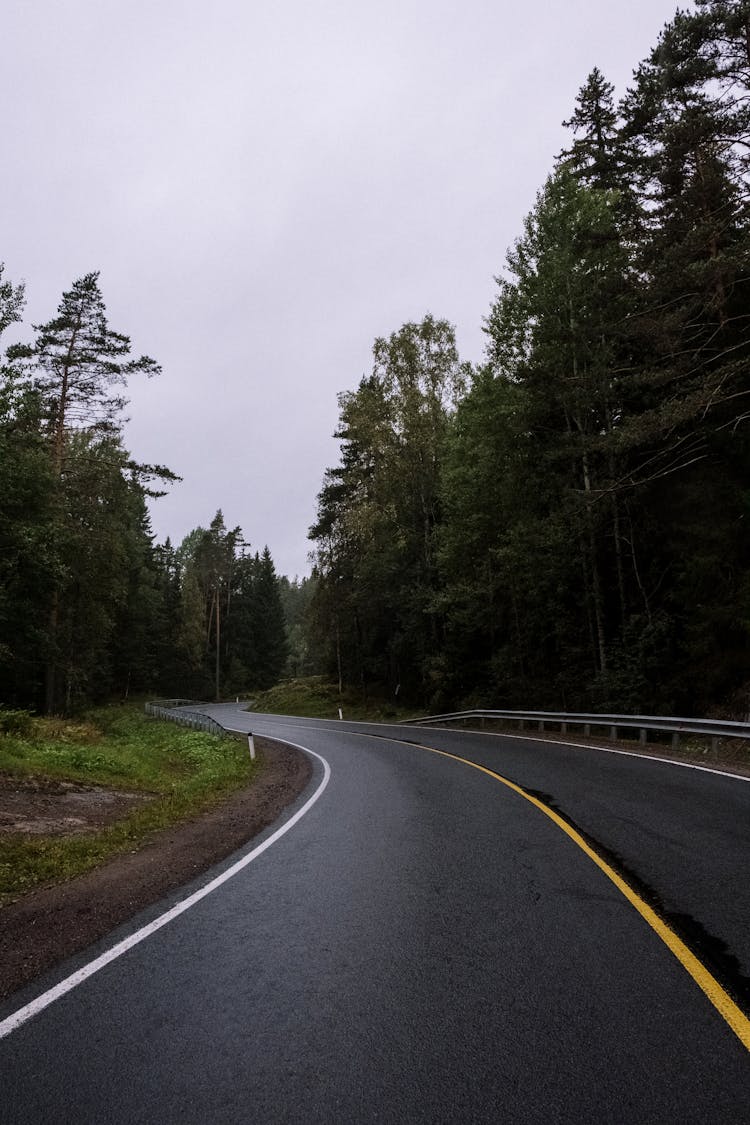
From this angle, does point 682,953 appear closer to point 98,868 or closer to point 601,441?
point 98,868

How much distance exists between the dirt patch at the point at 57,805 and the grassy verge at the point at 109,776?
0.75 ft

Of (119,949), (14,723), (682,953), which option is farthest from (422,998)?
(14,723)

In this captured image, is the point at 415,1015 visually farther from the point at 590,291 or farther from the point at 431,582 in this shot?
the point at 431,582

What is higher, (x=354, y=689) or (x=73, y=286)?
(x=73, y=286)

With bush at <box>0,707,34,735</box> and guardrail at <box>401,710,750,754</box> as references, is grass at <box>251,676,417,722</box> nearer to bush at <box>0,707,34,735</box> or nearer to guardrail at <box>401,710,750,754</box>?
guardrail at <box>401,710,750,754</box>

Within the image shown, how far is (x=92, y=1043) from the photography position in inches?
126

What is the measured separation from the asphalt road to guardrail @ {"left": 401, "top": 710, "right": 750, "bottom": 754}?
18.8 feet

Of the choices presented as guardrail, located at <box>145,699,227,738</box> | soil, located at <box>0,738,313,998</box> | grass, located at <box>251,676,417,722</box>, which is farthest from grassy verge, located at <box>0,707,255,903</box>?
Answer: grass, located at <box>251,676,417,722</box>

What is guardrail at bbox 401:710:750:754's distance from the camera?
1205 cm

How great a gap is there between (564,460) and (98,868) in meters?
19.0

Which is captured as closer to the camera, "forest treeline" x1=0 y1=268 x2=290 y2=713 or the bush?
the bush

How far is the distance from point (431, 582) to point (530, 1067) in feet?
95.4

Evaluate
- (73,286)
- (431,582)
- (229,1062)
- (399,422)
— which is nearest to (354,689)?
(431,582)

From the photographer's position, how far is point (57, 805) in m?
9.85
